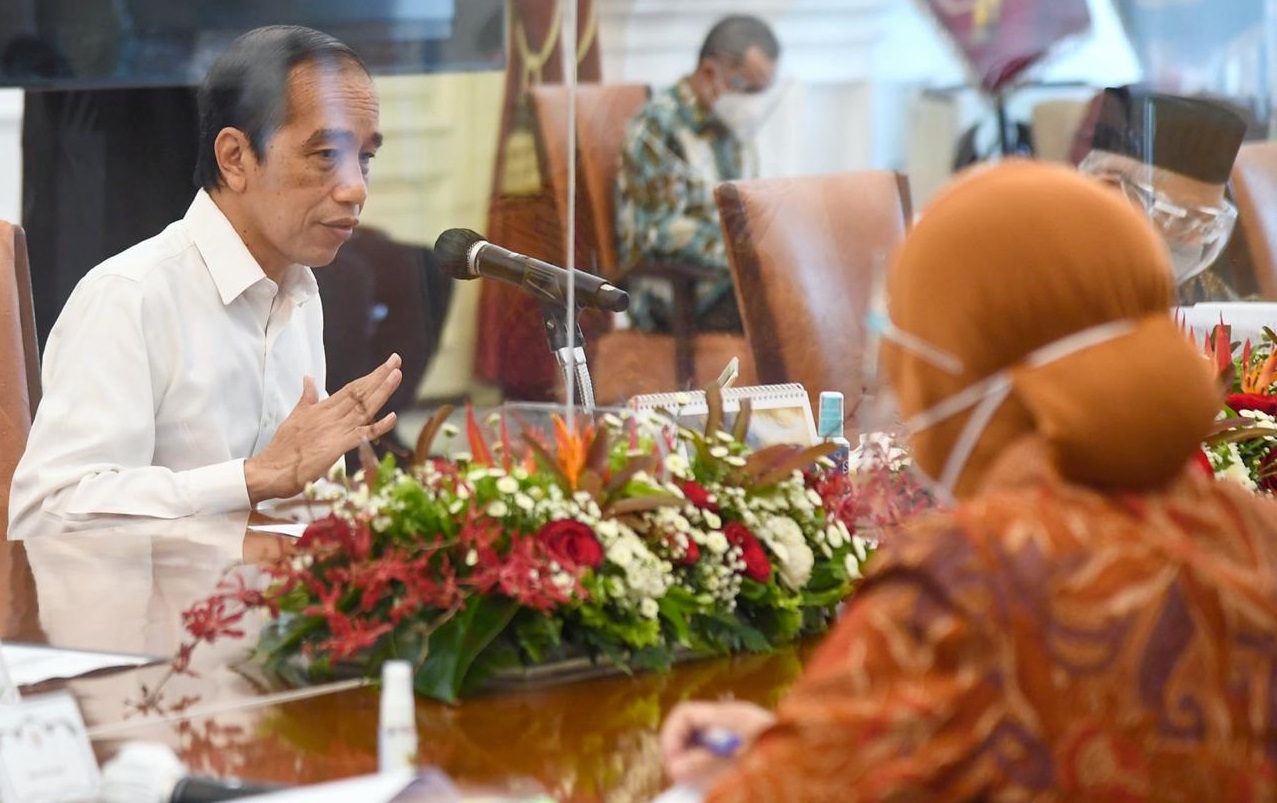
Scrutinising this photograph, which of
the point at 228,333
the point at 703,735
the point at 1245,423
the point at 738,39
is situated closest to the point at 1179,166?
the point at 738,39

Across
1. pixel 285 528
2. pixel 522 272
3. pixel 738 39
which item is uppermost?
pixel 738 39

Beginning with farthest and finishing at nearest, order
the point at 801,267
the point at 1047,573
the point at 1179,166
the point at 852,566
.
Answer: the point at 1179,166
the point at 801,267
the point at 852,566
the point at 1047,573

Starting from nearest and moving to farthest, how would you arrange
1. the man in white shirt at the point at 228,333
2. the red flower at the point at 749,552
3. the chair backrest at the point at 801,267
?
the red flower at the point at 749,552 < the man in white shirt at the point at 228,333 < the chair backrest at the point at 801,267

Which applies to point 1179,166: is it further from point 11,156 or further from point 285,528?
point 11,156

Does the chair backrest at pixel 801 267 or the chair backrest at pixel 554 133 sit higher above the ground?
the chair backrest at pixel 554 133

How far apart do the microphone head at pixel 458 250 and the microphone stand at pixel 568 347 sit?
0.11 meters

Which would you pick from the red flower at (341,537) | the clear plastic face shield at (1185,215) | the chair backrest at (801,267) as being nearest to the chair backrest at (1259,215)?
the clear plastic face shield at (1185,215)

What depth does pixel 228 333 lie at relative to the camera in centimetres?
241

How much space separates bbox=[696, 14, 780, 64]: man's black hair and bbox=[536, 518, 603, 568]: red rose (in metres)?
3.06

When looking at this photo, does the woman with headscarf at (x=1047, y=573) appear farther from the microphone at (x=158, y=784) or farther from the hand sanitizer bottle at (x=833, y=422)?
the hand sanitizer bottle at (x=833, y=422)

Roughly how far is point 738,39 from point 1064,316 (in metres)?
3.58

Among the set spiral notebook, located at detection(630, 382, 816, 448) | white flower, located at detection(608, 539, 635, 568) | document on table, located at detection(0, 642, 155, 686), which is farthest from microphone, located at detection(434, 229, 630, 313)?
document on table, located at detection(0, 642, 155, 686)

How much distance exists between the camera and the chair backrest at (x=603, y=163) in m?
3.86

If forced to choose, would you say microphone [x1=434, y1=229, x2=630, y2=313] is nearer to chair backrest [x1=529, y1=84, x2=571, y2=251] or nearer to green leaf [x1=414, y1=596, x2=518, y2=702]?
green leaf [x1=414, y1=596, x2=518, y2=702]
